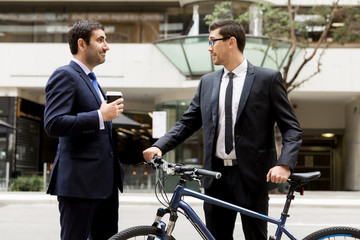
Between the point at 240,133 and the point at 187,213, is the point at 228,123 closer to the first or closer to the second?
the point at 240,133

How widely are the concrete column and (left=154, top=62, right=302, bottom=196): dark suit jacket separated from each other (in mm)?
22851

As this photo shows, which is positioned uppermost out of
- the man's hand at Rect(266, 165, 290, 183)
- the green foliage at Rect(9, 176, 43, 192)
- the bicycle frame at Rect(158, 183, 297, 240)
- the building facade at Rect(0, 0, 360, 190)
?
the building facade at Rect(0, 0, 360, 190)

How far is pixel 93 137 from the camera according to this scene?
3.59 metres

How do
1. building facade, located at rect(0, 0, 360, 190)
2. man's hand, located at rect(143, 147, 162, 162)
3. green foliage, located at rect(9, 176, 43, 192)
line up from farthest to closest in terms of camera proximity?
building facade, located at rect(0, 0, 360, 190)
green foliage, located at rect(9, 176, 43, 192)
man's hand, located at rect(143, 147, 162, 162)

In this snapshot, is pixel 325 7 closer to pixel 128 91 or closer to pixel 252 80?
pixel 128 91

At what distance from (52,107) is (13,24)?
76.6 feet

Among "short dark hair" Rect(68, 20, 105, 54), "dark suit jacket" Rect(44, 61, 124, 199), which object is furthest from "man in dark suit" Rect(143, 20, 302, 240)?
"short dark hair" Rect(68, 20, 105, 54)

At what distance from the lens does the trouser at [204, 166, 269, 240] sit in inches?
145

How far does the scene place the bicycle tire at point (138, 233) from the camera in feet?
10.1

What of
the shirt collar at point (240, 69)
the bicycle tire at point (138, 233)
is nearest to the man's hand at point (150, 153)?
the bicycle tire at point (138, 233)

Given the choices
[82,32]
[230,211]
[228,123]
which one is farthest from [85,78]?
[230,211]

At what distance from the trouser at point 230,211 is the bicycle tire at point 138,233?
658mm

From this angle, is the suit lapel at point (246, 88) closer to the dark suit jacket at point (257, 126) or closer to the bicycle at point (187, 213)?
the dark suit jacket at point (257, 126)

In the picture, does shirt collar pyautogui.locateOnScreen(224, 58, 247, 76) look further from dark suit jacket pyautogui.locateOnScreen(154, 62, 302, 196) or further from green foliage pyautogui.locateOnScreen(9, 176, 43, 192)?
green foliage pyautogui.locateOnScreen(9, 176, 43, 192)
